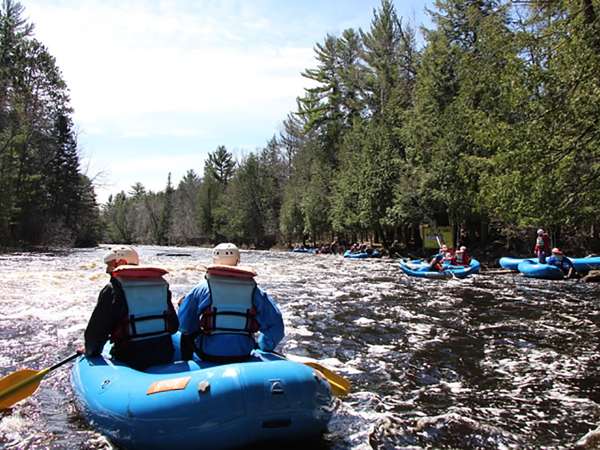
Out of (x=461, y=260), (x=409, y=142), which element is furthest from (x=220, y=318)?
(x=409, y=142)

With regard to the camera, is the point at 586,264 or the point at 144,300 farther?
the point at 586,264

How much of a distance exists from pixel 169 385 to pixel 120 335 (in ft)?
4.04

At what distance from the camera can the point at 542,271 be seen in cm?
1745

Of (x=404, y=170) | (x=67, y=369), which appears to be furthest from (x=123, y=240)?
(x=67, y=369)

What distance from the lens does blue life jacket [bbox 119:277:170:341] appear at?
4.83 metres

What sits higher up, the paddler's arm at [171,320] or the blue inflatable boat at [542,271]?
the paddler's arm at [171,320]

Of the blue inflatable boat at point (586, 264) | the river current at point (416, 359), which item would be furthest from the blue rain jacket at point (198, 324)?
the blue inflatable boat at point (586, 264)

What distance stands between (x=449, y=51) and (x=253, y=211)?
39.5m

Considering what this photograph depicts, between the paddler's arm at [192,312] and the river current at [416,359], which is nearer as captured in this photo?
the river current at [416,359]

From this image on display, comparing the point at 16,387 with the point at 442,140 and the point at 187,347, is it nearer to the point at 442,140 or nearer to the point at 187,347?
the point at 187,347

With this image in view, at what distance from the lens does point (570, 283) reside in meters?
16.4

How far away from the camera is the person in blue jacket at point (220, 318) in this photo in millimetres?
4648

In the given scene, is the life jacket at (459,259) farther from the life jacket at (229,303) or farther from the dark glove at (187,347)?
the dark glove at (187,347)

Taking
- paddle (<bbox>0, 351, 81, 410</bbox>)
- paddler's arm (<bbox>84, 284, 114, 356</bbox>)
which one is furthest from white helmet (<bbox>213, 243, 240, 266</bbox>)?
paddle (<bbox>0, 351, 81, 410</bbox>)
